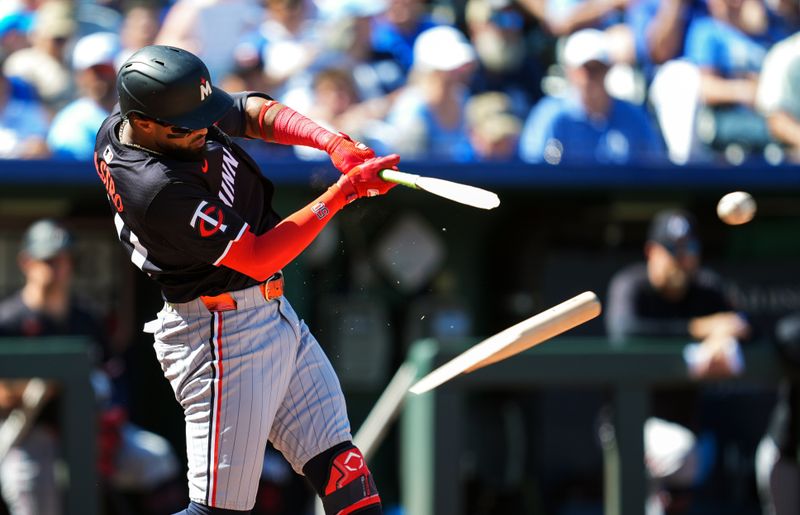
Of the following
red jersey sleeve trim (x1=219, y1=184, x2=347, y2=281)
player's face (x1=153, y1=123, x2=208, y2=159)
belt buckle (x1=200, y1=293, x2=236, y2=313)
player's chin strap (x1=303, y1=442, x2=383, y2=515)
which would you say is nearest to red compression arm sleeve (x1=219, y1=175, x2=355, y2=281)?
red jersey sleeve trim (x1=219, y1=184, x2=347, y2=281)

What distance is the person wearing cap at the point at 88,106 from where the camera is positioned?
6.55 m

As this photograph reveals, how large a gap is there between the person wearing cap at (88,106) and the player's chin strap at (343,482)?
315 cm

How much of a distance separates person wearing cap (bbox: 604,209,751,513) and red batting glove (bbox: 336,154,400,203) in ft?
9.48

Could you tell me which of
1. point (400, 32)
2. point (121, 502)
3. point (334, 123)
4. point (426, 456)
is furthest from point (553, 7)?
point (121, 502)

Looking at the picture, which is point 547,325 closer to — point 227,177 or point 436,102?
point 227,177

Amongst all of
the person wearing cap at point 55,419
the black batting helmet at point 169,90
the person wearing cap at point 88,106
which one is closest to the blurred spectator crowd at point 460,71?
the person wearing cap at point 88,106

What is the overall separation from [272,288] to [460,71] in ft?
11.5

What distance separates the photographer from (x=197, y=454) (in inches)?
147

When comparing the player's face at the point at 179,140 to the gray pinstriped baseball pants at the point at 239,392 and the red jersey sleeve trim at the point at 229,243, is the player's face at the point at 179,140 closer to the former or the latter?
the red jersey sleeve trim at the point at 229,243

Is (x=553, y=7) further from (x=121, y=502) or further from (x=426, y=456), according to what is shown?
(x=121, y=502)

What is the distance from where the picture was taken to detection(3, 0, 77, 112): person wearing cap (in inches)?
271

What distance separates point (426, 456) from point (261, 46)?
2.57 m

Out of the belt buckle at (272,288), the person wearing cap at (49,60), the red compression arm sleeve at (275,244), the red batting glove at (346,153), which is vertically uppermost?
the person wearing cap at (49,60)

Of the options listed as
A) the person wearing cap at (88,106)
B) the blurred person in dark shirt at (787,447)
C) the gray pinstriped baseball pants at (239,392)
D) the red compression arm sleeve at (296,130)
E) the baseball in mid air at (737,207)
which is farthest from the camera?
the person wearing cap at (88,106)
